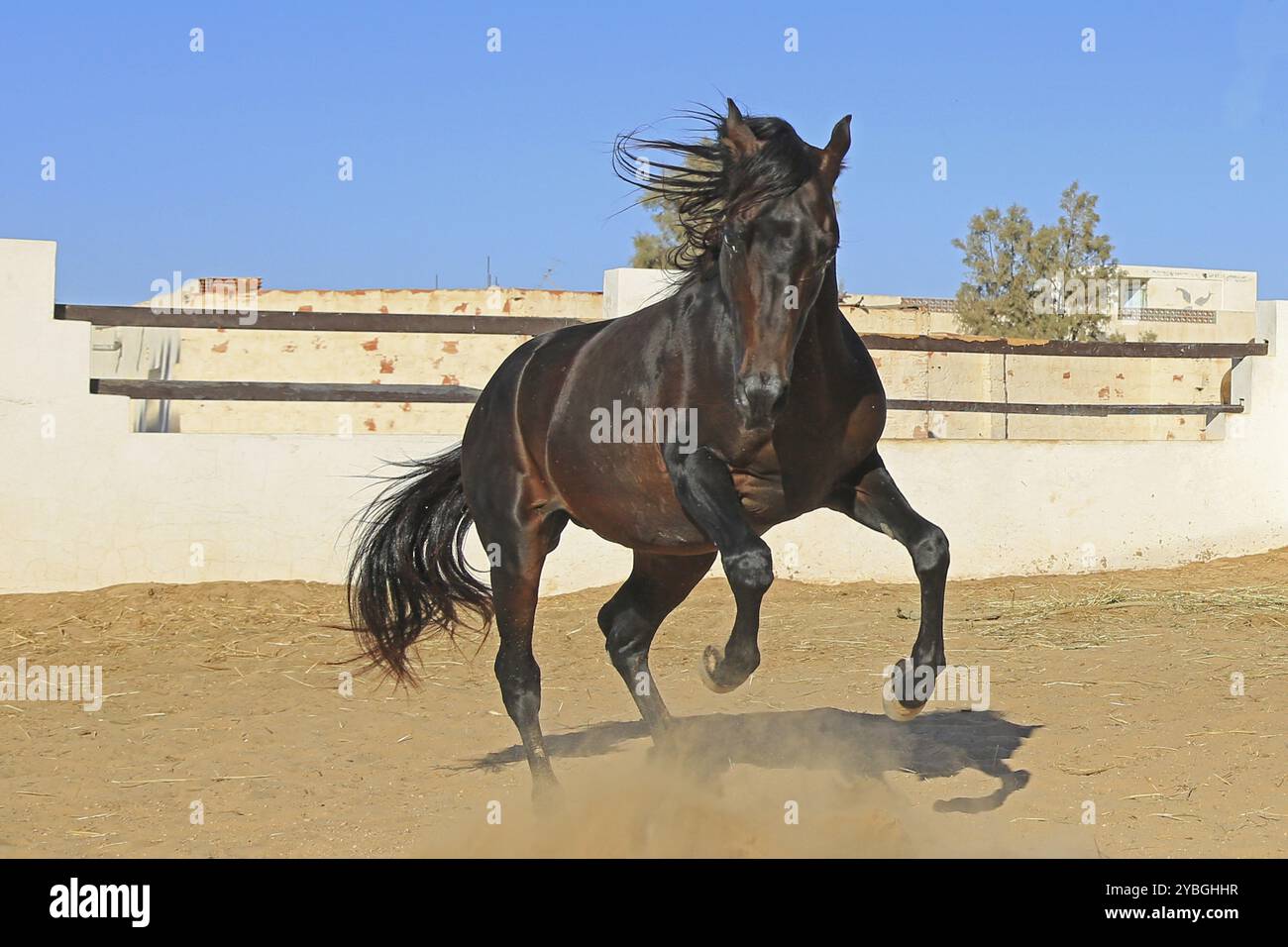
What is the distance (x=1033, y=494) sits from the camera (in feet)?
34.5

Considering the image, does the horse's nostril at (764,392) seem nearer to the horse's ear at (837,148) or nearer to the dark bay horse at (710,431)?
the dark bay horse at (710,431)

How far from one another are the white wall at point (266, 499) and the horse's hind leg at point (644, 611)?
4074 millimetres

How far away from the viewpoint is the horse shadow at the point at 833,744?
4934 mm

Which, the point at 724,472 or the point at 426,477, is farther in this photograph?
the point at 426,477

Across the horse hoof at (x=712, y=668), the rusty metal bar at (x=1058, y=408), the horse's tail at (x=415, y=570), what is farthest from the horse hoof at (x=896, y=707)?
the rusty metal bar at (x=1058, y=408)

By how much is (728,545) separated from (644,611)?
145 cm

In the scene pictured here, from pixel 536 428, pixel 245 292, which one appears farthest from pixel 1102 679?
pixel 245 292

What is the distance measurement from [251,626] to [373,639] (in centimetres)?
280

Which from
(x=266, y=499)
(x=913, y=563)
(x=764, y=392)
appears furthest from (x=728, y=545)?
(x=266, y=499)

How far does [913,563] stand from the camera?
4.15m
